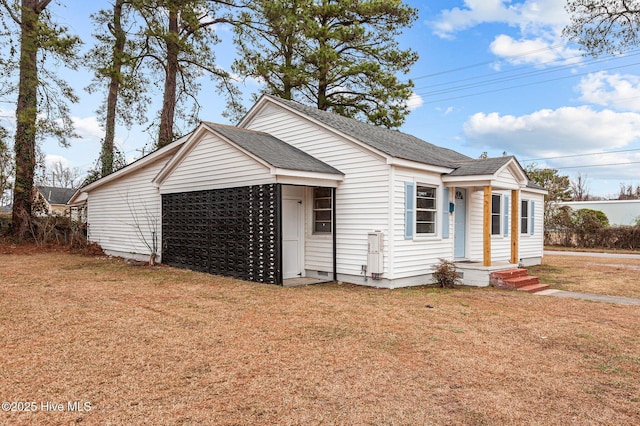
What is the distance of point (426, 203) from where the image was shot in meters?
10.4

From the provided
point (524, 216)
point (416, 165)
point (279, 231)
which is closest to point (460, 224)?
point (416, 165)

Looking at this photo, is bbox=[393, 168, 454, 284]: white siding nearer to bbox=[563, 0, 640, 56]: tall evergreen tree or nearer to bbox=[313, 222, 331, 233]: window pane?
bbox=[313, 222, 331, 233]: window pane

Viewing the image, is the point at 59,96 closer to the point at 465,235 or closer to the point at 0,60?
the point at 0,60

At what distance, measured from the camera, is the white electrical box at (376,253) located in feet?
30.2

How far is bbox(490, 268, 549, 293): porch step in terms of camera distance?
9844 mm

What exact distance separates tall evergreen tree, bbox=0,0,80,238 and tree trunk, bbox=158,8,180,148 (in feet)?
13.2

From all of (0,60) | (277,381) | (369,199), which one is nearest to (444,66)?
(369,199)

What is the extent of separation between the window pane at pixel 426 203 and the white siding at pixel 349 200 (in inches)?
52.6

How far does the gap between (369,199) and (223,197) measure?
3.73 meters

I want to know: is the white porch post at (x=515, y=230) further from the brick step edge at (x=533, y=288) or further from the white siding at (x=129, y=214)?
the white siding at (x=129, y=214)

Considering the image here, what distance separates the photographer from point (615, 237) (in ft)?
76.3

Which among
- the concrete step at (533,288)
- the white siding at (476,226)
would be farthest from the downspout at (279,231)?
the white siding at (476,226)

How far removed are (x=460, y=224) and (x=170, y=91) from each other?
Result: 626 inches

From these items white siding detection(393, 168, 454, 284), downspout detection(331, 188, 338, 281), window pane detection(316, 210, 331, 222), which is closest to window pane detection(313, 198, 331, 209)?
window pane detection(316, 210, 331, 222)
